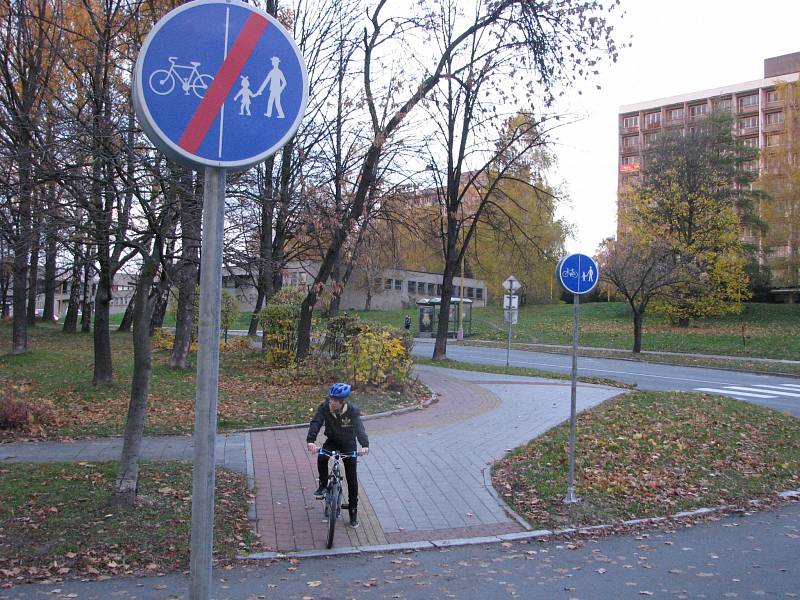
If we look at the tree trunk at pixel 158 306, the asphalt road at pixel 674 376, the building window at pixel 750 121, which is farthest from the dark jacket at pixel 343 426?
the building window at pixel 750 121

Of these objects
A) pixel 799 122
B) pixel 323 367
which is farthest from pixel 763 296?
pixel 323 367

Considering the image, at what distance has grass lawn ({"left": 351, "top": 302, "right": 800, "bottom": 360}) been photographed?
3372 cm

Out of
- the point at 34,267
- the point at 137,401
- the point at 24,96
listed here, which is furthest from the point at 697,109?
the point at 137,401

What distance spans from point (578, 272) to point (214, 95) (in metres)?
6.26

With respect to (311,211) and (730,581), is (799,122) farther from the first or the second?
(730,581)

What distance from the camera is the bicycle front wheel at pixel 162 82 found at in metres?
2.55

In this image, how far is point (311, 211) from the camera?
11.2 metres

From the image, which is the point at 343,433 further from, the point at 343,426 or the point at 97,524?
the point at 97,524

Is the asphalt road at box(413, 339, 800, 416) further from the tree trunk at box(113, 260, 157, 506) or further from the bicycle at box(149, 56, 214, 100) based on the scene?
the bicycle at box(149, 56, 214, 100)

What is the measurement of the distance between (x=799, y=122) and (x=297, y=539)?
52799 mm

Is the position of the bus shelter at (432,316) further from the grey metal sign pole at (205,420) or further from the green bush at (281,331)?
the grey metal sign pole at (205,420)

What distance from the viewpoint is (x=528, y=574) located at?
5.77 meters

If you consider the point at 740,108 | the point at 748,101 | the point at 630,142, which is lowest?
the point at 630,142

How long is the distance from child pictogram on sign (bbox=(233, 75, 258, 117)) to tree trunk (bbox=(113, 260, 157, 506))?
14.7 feet
